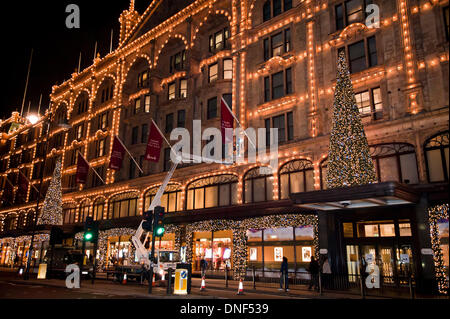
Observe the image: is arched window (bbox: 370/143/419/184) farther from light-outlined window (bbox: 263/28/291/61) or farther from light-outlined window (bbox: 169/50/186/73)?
light-outlined window (bbox: 169/50/186/73)

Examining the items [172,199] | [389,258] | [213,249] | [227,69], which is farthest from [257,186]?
[227,69]

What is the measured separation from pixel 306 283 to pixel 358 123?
10776 mm

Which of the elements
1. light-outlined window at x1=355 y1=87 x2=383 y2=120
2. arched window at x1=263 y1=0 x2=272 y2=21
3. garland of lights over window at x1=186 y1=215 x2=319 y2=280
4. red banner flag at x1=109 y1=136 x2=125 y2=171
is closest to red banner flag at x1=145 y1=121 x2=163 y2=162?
red banner flag at x1=109 y1=136 x2=125 y2=171

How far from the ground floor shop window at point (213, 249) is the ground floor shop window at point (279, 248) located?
2218 mm

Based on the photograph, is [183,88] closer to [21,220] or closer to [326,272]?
[326,272]

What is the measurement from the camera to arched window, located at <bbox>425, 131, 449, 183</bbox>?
19.7 metres

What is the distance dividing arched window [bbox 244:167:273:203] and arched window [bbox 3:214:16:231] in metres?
50.4

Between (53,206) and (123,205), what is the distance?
920 cm

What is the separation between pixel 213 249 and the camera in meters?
→ 30.2

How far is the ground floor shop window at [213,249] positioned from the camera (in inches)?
1150

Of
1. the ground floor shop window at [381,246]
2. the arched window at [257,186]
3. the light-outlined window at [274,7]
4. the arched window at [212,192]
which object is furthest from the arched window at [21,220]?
the ground floor shop window at [381,246]

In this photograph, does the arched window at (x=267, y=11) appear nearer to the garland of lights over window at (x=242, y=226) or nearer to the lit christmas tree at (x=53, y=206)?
the garland of lights over window at (x=242, y=226)
